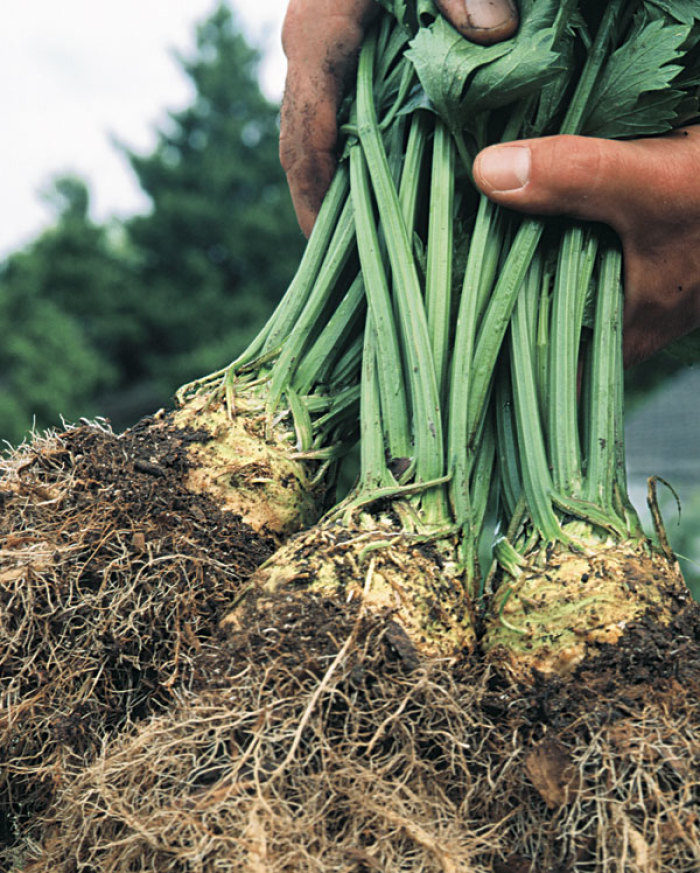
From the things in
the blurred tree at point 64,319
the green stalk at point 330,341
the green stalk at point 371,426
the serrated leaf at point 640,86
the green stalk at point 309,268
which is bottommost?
the blurred tree at point 64,319

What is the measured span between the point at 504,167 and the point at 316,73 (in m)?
0.60

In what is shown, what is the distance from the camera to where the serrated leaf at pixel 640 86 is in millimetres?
1310

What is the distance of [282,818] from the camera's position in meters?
0.97

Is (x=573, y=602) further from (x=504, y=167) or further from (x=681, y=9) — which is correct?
(x=681, y=9)

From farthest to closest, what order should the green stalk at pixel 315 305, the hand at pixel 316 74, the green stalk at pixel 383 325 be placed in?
the hand at pixel 316 74 < the green stalk at pixel 315 305 < the green stalk at pixel 383 325

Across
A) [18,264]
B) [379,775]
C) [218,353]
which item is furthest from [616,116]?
[18,264]

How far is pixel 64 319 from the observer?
1276cm

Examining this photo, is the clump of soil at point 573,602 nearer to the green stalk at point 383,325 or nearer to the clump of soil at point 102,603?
the green stalk at point 383,325

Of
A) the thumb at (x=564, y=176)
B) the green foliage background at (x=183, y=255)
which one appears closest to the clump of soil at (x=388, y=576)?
the thumb at (x=564, y=176)

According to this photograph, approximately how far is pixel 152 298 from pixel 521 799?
46.8ft

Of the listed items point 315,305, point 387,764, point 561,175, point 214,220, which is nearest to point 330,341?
point 315,305

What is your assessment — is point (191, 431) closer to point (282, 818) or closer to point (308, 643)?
point (308, 643)

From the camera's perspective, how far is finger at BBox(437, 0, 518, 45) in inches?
52.9

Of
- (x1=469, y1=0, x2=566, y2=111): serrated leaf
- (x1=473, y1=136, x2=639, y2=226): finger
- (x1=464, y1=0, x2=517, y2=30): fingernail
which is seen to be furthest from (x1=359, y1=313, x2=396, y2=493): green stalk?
(x1=464, y1=0, x2=517, y2=30): fingernail
